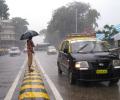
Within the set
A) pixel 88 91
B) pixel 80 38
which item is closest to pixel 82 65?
pixel 88 91

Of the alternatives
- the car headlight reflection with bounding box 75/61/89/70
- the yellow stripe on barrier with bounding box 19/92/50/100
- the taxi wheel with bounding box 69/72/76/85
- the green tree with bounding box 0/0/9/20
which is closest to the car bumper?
the car headlight reflection with bounding box 75/61/89/70

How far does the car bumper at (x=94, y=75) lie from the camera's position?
42.1ft

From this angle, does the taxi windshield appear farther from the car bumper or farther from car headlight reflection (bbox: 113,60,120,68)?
the car bumper

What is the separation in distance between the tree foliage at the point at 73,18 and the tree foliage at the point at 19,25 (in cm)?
3880

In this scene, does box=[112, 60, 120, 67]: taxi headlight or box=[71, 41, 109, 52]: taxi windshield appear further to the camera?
box=[71, 41, 109, 52]: taxi windshield

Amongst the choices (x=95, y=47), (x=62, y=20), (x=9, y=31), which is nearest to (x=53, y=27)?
(x=62, y=20)

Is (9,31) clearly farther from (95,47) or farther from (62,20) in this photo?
(95,47)

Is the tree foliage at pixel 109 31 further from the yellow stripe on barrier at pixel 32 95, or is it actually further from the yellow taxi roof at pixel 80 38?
the yellow stripe on barrier at pixel 32 95

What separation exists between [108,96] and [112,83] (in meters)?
2.59

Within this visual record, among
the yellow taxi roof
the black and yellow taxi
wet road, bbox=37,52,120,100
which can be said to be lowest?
wet road, bbox=37,52,120,100

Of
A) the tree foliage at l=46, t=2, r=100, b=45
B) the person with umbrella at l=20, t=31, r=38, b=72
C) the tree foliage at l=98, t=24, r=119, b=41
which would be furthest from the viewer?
the tree foliage at l=46, t=2, r=100, b=45

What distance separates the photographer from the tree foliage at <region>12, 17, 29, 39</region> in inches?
5044

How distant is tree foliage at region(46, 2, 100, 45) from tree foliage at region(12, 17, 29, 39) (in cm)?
3880

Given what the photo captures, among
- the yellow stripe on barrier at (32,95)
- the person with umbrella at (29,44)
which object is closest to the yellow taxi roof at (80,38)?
Answer: the person with umbrella at (29,44)
